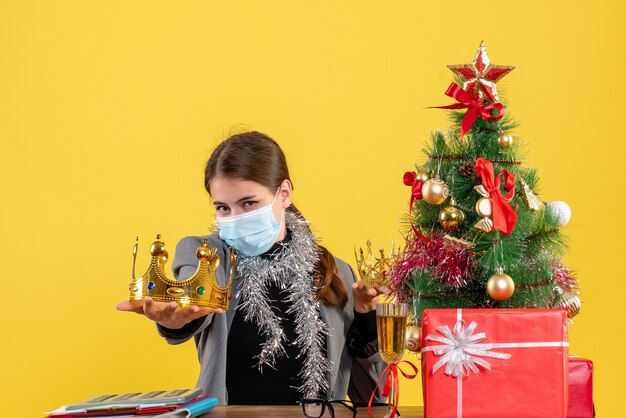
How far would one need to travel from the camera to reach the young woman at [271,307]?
2.26m

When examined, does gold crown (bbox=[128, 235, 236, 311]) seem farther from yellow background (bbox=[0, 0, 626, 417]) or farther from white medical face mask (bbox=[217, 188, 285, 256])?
yellow background (bbox=[0, 0, 626, 417])

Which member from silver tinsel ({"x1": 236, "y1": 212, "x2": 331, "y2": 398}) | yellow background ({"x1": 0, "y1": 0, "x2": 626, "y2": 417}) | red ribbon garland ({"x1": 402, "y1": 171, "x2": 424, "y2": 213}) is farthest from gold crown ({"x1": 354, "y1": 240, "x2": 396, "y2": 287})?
yellow background ({"x1": 0, "y1": 0, "x2": 626, "y2": 417})

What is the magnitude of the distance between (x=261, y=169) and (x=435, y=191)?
0.64 metres

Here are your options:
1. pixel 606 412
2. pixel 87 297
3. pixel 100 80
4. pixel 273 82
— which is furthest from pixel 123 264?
pixel 606 412

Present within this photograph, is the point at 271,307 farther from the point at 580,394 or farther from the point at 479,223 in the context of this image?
the point at 580,394

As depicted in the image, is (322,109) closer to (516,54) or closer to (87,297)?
(516,54)

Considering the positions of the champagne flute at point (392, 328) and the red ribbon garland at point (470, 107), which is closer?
the champagne flute at point (392, 328)

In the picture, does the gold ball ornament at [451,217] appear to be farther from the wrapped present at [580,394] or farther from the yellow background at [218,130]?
the yellow background at [218,130]

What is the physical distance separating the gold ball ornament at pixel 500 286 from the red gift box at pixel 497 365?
0.19 meters

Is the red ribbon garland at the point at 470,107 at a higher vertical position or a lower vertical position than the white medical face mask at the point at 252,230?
higher

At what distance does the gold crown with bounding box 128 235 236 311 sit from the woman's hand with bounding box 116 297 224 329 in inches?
0.6

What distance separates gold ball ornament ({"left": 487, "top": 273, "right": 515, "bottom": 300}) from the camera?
1.74 metres

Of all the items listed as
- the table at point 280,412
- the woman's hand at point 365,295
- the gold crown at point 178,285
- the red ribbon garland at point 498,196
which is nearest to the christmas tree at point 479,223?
the red ribbon garland at point 498,196

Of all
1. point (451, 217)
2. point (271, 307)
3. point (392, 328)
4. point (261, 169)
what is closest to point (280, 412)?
point (392, 328)
